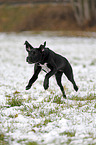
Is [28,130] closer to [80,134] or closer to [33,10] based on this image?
[80,134]

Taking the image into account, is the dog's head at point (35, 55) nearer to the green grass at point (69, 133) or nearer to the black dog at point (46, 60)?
the black dog at point (46, 60)

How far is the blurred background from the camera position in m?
28.5

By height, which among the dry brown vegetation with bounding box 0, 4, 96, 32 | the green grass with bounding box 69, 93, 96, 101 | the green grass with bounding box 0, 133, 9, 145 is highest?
the dry brown vegetation with bounding box 0, 4, 96, 32

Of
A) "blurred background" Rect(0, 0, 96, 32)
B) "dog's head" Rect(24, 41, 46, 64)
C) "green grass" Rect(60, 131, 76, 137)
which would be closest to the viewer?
"green grass" Rect(60, 131, 76, 137)

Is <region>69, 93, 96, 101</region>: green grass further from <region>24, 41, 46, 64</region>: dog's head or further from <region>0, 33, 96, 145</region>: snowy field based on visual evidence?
<region>24, 41, 46, 64</region>: dog's head

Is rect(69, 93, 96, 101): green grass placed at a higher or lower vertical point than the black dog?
lower

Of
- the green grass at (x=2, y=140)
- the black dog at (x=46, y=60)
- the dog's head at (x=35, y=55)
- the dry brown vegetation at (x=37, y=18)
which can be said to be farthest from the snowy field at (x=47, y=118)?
the dry brown vegetation at (x=37, y=18)

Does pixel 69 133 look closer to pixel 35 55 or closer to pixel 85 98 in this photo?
pixel 35 55

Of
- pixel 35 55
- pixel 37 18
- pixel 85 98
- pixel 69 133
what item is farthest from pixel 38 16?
pixel 69 133

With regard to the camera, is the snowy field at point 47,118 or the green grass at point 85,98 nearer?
the snowy field at point 47,118

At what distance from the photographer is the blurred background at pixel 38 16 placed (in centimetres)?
2848

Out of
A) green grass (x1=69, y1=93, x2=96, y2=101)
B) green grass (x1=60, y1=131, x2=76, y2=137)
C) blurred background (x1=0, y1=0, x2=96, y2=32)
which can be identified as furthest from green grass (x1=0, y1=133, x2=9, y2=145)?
blurred background (x1=0, y1=0, x2=96, y2=32)

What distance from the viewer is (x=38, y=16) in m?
30.2

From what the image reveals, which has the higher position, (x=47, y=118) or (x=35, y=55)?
(x=35, y=55)
